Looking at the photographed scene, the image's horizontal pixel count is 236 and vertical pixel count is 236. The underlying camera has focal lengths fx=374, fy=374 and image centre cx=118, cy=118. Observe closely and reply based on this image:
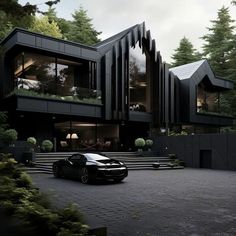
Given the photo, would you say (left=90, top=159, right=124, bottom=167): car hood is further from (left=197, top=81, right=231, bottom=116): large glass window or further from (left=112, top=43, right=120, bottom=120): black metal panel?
(left=197, top=81, right=231, bottom=116): large glass window

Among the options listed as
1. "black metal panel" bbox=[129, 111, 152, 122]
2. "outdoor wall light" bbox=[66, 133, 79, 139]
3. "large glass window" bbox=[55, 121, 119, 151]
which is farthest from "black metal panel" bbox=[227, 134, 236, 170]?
"outdoor wall light" bbox=[66, 133, 79, 139]

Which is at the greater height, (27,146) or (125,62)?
(125,62)

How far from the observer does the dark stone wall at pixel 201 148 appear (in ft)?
88.1

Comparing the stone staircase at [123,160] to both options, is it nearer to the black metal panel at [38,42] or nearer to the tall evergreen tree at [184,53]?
the black metal panel at [38,42]

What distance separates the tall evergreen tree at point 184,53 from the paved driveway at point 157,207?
4581cm

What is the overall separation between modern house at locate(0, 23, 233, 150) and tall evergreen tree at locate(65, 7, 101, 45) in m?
23.2

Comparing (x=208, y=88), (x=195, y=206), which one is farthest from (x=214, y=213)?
(x=208, y=88)

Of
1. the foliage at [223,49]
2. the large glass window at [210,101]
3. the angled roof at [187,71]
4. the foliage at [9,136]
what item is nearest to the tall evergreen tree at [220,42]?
the foliage at [223,49]

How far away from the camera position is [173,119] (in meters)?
37.7

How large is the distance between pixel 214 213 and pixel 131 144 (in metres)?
28.4

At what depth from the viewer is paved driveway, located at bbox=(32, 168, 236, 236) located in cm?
800

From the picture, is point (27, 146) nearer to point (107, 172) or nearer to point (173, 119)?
point (107, 172)

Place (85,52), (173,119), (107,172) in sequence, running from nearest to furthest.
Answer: (107,172) < (85,52) < (173,119)

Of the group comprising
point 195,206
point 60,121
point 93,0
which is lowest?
point 195,206
